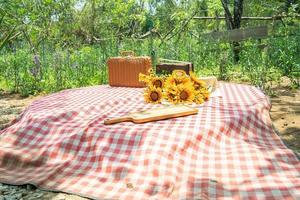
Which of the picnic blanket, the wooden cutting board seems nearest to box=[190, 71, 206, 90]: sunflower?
the picnic blanket

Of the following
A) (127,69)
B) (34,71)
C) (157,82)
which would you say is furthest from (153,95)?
(34,71)

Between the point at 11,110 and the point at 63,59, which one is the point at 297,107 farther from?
the point at 63,59

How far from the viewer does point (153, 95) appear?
3.34 m

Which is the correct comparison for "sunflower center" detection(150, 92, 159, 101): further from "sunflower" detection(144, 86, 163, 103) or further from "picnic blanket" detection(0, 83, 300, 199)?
"picnic blanket" detection(0, 83, 300, 199)

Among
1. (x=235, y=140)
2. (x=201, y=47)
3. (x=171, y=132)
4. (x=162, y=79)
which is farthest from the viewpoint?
(x=201, y=47)

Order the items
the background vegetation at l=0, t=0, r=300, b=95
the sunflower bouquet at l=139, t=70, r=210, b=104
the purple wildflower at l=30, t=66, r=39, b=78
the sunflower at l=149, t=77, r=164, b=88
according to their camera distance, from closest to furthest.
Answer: the sunflower bouquet at l=139, t=70, r=210, b=104 < the sunflower at l=149, t=77, r=164, b=88 < the background vegetation at l=0, t=0, r=300, b=95 < the purple wildflower at l=30, t=66, r=39, b=78

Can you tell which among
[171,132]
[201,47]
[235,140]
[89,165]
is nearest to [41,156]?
[89,165]

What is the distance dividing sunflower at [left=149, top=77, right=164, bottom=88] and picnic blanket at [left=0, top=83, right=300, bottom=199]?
1.36 feet

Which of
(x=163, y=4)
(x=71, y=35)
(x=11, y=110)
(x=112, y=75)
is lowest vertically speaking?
(x=11, y=110)

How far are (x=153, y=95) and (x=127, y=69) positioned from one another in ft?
3.47

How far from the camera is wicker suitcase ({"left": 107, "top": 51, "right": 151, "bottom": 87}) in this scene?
13.8ft

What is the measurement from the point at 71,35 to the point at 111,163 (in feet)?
31.4

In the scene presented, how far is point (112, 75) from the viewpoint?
4469 mm

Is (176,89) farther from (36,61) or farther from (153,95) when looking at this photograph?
(36,61)
